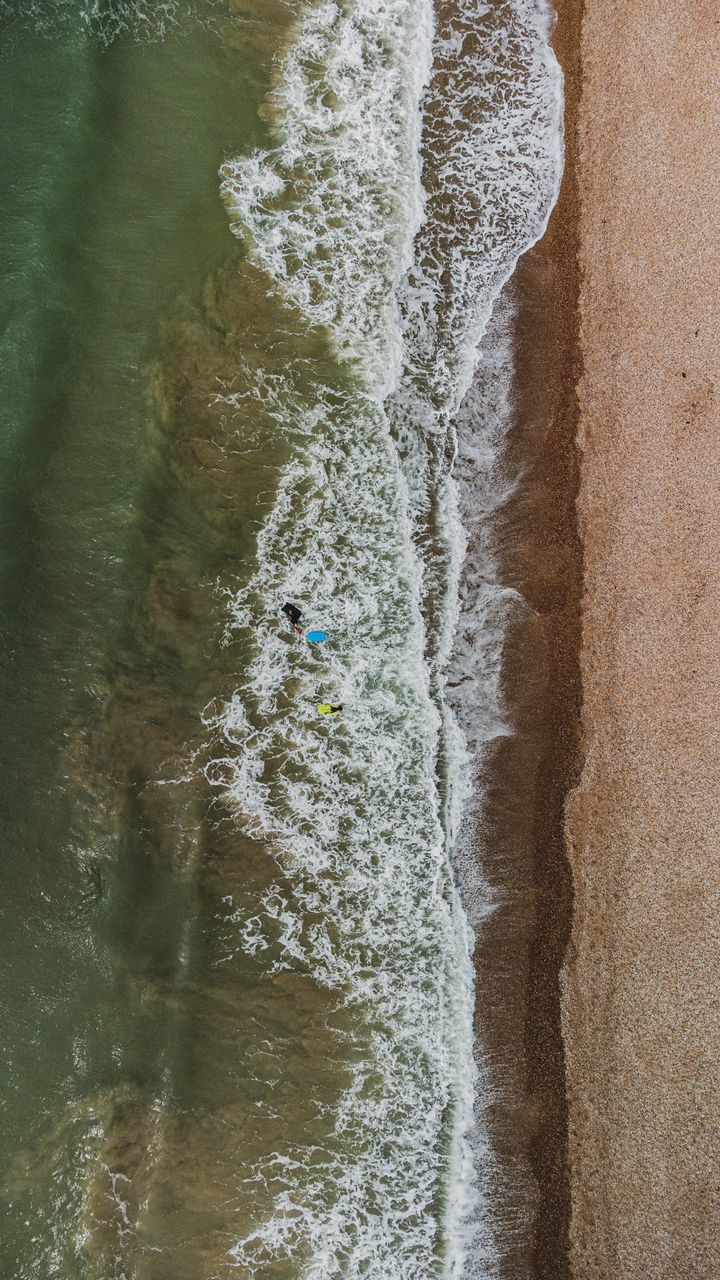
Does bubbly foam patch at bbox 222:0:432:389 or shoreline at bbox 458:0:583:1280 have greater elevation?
bubbly foam patch at bbox 222:0:432:389

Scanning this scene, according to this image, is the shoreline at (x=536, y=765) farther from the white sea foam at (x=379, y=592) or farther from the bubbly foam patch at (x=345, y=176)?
the bubbly foam patch at (x=345, y=176)

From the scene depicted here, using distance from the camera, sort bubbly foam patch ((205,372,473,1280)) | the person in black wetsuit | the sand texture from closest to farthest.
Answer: the sand texture
bubbly foam patch ((205,372,473,1280))
the person in black wetsuit

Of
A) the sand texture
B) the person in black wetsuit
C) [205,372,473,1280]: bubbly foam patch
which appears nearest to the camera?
the sand texture

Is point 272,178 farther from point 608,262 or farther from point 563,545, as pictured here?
point 563,545

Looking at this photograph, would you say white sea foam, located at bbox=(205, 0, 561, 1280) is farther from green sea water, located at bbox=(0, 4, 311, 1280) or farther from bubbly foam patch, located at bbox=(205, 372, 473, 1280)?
green sea water, located at bbox=(0, 4, 311, 1280)

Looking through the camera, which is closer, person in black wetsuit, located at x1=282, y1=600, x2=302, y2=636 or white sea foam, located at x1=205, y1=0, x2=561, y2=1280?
white sea foam, located at x1=205, y1=0, x2=561, y2=1280

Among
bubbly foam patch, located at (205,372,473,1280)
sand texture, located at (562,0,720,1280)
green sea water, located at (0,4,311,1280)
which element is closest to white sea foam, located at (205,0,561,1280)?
bubbly foam patch, located at (205,372,473,1280)

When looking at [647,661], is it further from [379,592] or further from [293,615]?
→ [293,615]
